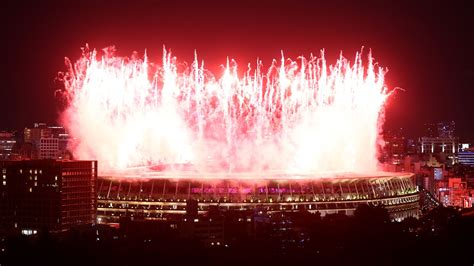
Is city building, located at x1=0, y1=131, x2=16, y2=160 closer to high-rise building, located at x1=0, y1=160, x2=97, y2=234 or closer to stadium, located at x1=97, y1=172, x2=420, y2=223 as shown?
stadium, located at x1=97, y1=172, x2=420, y2=223

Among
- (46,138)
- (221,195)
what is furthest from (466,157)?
(221,195)

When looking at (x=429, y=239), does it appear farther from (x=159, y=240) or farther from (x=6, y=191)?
(x=6, y=191)

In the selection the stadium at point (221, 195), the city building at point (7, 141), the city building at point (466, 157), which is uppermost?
the city building at point (7, 141)

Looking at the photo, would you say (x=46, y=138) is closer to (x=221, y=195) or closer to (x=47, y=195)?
(x=221, y=195)

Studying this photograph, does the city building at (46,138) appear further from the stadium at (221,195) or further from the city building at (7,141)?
the stadium at (221,195)

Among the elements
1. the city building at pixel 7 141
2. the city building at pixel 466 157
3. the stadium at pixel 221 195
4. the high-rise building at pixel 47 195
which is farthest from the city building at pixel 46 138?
the high-rise building at pixel 47 195

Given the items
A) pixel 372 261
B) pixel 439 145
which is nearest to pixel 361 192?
pixel 372 261
